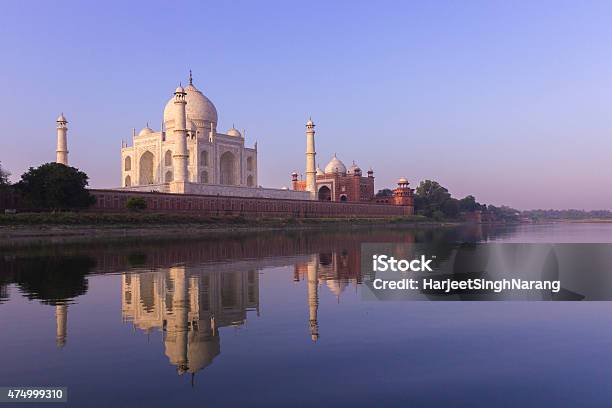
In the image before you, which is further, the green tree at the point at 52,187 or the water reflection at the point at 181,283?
the green tree at the point at 52,187

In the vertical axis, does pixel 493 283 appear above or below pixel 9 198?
below

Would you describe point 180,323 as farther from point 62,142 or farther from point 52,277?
point 62,142

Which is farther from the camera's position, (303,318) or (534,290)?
(534,290)

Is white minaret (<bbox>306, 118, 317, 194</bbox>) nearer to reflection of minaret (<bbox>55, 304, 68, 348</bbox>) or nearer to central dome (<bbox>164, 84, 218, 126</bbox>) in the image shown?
central dome (<bbox>164, 84, 218, 126</bbox>)

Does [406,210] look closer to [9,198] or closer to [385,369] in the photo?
[9,198]

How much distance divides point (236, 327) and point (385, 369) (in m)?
2.65

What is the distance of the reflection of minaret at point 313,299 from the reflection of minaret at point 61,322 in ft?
10.3

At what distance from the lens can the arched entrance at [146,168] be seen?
188 ft

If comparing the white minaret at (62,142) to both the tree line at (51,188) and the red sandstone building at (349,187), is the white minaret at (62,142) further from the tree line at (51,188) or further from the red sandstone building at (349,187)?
the red sandstone building at (349,187)

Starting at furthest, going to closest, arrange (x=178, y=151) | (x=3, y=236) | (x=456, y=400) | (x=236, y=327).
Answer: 1. (x=178, y=151)
2. (x=3, y=236)
3. (x=236, y=327)
4. (x=456, y=400)

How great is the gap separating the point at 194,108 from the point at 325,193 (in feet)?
85.8

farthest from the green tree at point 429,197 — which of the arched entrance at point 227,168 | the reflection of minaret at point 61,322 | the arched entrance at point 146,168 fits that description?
the reflection of minaret at point 61,322


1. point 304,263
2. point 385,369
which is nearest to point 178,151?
point 304,263

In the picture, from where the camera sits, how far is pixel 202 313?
863 centimetres
